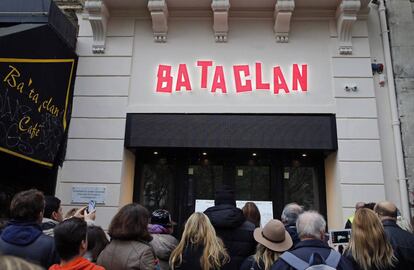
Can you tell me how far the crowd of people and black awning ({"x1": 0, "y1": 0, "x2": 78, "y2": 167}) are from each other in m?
2.57

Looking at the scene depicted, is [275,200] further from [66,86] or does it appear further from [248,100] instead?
[66,86]

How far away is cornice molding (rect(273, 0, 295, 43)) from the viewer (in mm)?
7734

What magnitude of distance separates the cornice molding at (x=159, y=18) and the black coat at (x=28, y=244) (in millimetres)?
5897

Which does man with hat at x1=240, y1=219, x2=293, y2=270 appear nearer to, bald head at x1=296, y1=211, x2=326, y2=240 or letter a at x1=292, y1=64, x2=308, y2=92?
bald head at x1=296, y1=211, x2=326, y2=240

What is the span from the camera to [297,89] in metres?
7.89

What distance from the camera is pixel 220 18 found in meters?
8.01

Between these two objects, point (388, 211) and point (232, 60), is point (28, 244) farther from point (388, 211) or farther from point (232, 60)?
point (232, 60)

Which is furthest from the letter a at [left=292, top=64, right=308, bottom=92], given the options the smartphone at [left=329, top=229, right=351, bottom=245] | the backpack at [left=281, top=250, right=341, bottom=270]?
the backpack at [left=281, top=250, right=341, bottom=270]

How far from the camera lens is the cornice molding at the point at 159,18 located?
789cm

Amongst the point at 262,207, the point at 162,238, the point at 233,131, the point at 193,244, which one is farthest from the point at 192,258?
the point at 262,207

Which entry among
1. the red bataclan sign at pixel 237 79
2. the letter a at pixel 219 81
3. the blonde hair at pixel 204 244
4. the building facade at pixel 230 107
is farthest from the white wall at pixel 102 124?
the blonde hair at pixel 204 244

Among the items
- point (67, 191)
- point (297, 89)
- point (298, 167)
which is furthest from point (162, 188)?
point (297, 89)

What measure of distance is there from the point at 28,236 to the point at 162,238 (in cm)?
141

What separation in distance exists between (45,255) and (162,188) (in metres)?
5.08
